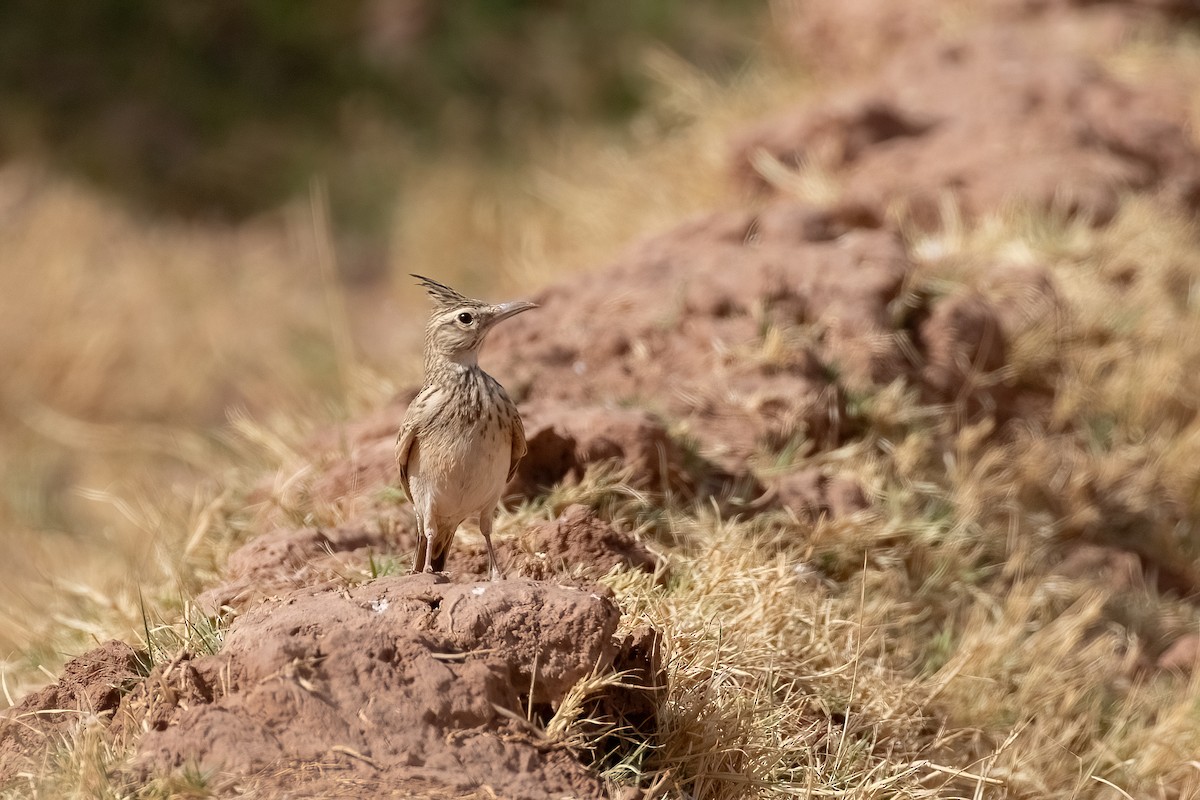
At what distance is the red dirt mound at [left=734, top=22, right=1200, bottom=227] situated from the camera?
21.6ft

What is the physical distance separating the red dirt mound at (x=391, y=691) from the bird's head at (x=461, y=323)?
23.9 inches

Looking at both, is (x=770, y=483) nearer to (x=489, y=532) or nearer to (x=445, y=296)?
(x=489, y=532)

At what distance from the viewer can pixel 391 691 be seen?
2770 millimetres

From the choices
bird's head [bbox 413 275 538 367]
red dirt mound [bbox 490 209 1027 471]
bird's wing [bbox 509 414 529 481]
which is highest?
bird's head [bbox 413 275 538 367]

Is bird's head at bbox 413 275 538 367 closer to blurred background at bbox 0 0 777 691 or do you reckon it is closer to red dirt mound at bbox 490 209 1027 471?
red dirt mound at bbox 490 209 1027 471

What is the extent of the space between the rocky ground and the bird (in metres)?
0.19

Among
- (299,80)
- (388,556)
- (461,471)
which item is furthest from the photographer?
(299,80)

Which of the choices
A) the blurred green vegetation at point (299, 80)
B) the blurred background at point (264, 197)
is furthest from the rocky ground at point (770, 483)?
the blurred green vegetation at point (299, 80)

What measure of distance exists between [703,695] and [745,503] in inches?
45.4

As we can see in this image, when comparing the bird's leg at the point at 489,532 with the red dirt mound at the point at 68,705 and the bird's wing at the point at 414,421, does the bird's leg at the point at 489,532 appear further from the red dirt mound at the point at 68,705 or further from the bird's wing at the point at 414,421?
the red dirt mound at the point at 68,705

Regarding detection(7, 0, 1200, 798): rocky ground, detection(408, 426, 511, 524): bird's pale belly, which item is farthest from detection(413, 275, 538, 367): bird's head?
detection(7, 0, 1200, 798): rocky ground

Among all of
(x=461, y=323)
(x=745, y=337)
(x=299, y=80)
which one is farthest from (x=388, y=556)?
(x=299, y=80)

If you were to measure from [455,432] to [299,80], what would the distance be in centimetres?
1039

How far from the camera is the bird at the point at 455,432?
3191mm
